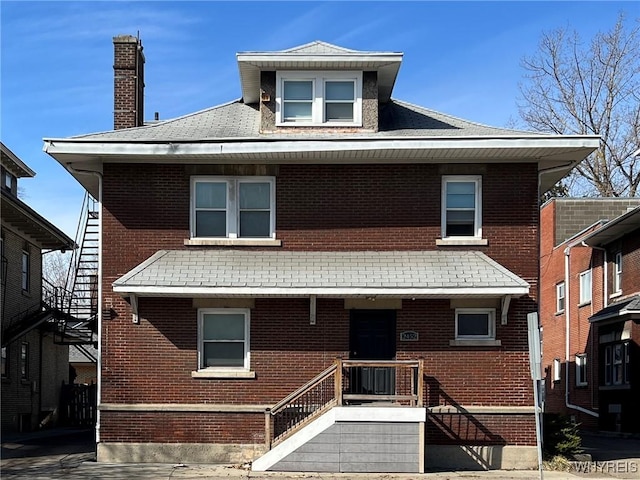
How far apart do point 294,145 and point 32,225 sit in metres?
14.0

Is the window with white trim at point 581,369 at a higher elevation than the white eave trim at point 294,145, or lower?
lower

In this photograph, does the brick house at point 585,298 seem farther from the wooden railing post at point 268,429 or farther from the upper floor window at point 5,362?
the upper floor window at point 5,362

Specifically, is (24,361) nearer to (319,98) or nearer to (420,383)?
(319,98)

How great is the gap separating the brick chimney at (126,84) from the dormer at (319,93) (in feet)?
11.2

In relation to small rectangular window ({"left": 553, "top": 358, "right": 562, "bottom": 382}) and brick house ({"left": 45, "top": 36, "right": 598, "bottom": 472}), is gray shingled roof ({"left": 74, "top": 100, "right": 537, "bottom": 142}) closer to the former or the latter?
brick house ({"left": 45, "top": 36, "right": 598, "bottom": 472})

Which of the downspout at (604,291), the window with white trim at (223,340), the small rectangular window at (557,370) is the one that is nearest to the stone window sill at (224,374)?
the window with white trim at (223,340)

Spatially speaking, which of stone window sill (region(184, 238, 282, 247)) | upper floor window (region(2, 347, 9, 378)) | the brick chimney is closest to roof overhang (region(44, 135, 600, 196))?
stone window sill (region(184, 238, 282, 247))

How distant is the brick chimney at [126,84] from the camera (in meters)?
23.1

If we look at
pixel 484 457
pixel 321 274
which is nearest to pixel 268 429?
pixel 321 274

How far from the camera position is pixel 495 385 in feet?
65.3

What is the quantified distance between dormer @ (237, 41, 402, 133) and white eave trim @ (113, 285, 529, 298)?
13.8 ft

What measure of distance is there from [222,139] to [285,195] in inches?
76.8

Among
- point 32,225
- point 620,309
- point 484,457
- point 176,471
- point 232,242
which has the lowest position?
point 176,471

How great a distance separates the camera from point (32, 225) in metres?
30.2
